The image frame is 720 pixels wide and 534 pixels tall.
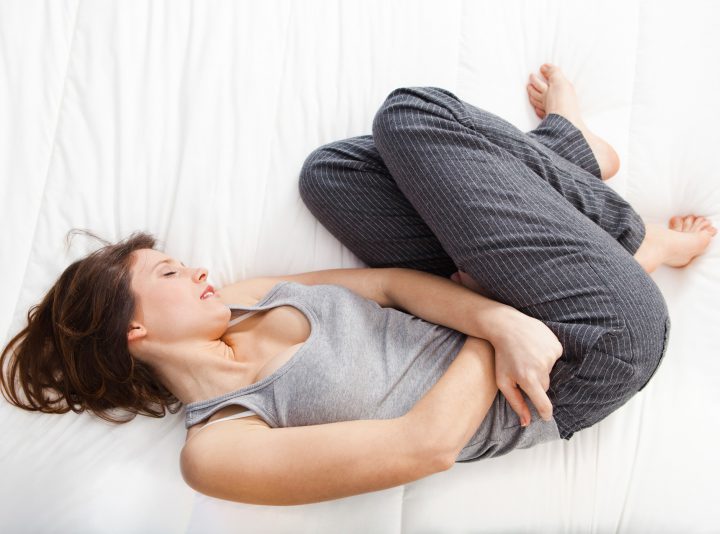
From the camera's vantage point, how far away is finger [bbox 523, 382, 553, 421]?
3.11ft

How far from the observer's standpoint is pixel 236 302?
44.2 inches

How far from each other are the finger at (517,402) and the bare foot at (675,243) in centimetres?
37

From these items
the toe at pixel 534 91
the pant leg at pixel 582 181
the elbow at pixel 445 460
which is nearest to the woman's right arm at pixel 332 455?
the elbow at pixel 445 460

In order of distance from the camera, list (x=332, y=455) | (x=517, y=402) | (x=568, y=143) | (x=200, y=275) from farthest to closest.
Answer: (x=568, y=143) < (x=200, y=275) < (x=517, y=402) < (x=332, y=455)

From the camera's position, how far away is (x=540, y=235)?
38.4 inches

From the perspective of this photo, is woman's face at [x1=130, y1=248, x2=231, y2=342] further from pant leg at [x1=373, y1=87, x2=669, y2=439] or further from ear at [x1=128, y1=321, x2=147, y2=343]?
pant leg at [x1=373, y1=87, x2=669, y2=439]

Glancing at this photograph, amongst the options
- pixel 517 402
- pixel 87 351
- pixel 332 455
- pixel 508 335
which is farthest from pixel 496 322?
pixel 87 351

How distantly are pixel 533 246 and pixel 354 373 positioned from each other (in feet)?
1.15

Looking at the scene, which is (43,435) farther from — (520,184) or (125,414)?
(520,184)

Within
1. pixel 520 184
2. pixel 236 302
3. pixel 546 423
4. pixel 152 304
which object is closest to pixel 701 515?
pixel 546 423

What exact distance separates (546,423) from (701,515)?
327mm

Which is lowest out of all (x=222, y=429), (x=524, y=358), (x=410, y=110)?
(x=222, y=429)

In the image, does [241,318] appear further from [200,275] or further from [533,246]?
[533,246]

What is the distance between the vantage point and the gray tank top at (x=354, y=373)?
972 millimetres
